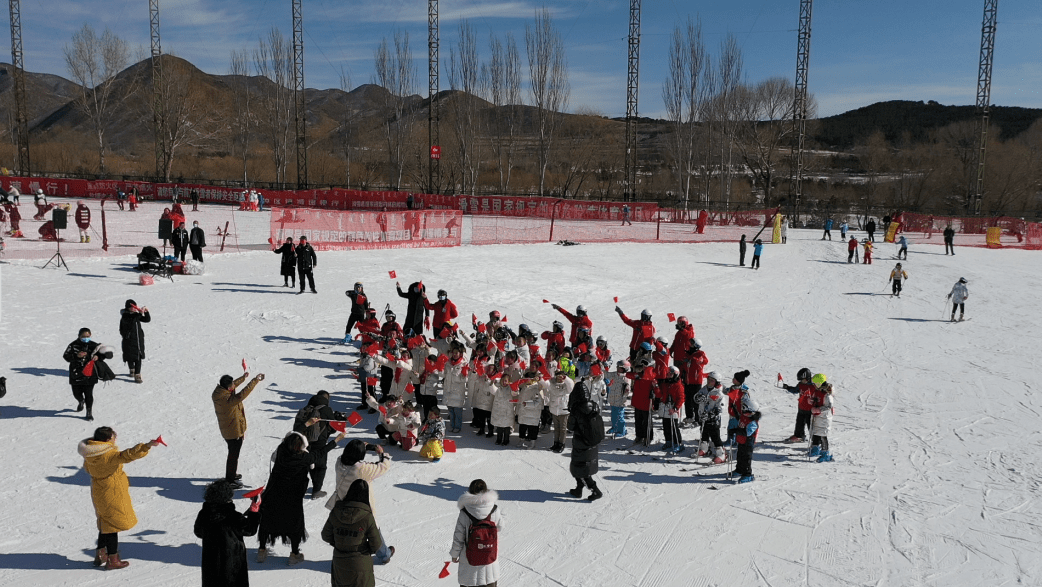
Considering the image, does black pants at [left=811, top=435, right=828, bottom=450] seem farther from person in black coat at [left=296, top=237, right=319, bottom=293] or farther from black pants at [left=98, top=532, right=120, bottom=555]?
person in black coat at [left=296, top=237, right=319, bottom=293]

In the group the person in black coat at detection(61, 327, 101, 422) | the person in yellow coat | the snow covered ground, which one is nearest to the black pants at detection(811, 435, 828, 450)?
the snow covered ground

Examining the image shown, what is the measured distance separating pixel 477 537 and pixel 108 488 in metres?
3.14

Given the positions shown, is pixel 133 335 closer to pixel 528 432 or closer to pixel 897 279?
pixel 528 432

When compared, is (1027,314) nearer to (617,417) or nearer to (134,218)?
(617,417)

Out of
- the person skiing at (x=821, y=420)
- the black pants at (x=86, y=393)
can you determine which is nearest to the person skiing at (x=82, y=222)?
the black pants at (x=86, y=393)

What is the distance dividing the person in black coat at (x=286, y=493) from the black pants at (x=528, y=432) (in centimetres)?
383

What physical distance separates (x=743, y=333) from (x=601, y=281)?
6.47 meters

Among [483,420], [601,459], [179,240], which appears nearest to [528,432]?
[483,420]

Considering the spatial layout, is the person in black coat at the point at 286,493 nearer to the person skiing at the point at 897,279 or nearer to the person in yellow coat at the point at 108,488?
the person in yellow coat at the point at 108,488

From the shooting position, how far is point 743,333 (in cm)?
1611

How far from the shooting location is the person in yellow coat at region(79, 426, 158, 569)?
5418 millimetres

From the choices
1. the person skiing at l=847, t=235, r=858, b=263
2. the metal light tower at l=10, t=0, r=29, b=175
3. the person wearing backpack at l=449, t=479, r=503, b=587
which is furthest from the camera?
the metal light tower at l=10, t=0, r=29, b=175

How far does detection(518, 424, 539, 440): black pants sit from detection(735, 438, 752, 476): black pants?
2582 mm

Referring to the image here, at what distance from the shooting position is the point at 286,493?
5531 millimetres
